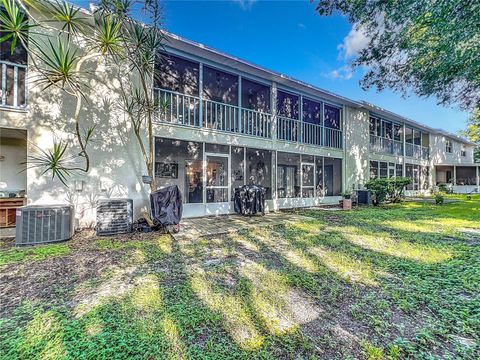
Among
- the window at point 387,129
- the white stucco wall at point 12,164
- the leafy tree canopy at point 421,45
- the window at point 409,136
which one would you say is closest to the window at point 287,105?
the leafy tree canopy at point 421,45

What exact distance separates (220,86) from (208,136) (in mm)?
2609

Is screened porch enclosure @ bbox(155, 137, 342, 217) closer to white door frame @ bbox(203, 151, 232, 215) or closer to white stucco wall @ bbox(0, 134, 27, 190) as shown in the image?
white door frame @ bbox(203, 151, 232, 215)

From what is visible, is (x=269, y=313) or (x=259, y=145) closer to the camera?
(x=269, y=313)

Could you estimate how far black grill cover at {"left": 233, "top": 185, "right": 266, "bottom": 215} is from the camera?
29.3 feet

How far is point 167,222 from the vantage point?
20.0 ft

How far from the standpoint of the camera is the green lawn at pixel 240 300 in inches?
82.9

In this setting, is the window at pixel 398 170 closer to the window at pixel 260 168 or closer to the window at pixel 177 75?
the window at pixel 260 168

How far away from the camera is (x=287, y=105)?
1147 centimetres

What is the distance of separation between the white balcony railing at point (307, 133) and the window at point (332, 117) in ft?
1.21

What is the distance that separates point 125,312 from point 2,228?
548 cm

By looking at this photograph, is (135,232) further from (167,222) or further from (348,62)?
(348,62)

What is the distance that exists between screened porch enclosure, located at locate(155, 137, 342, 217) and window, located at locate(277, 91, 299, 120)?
6.33 feet

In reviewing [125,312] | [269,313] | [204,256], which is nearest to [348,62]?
[204,256]

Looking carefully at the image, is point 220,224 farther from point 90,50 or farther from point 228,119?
point 90,50
